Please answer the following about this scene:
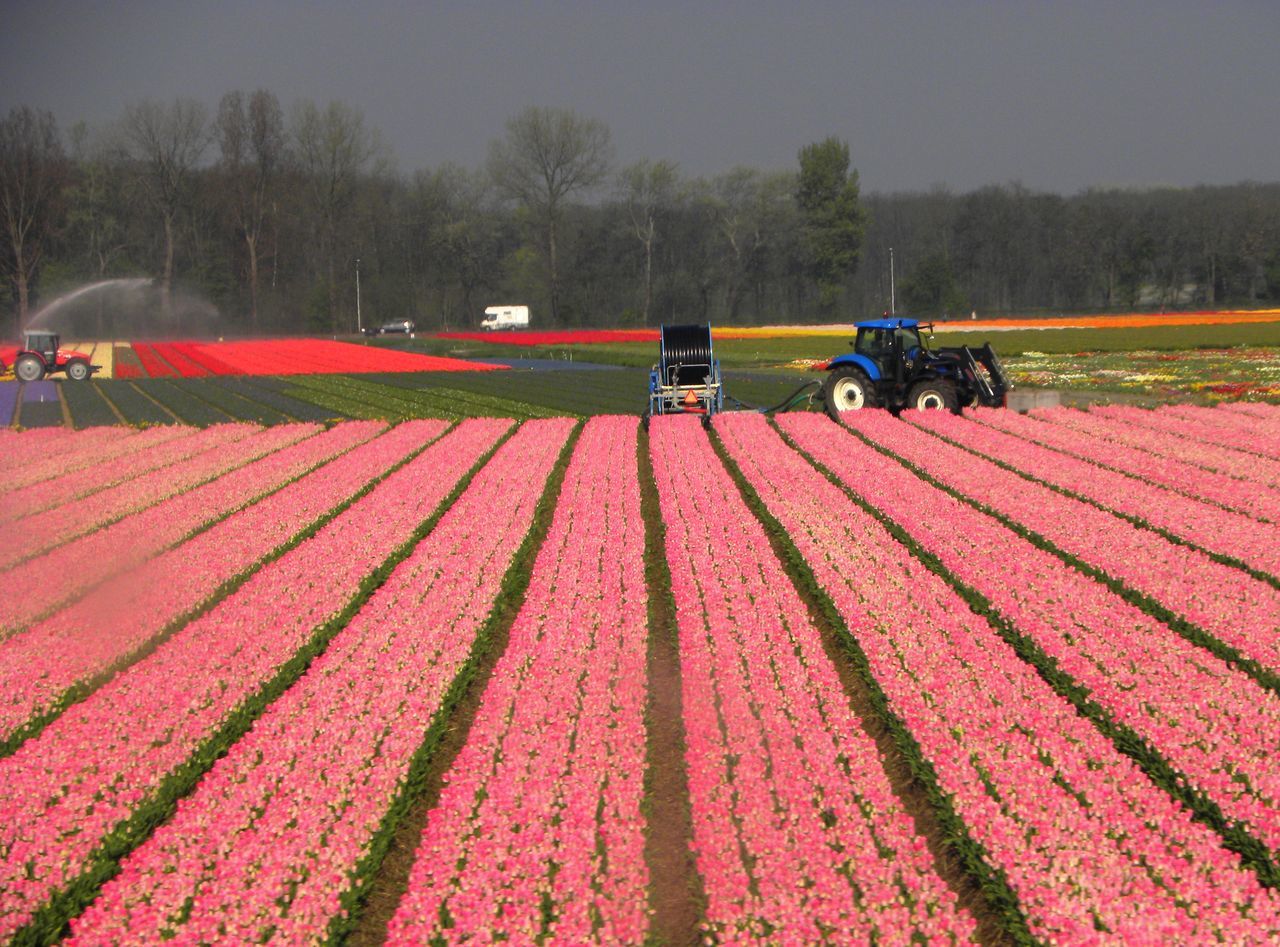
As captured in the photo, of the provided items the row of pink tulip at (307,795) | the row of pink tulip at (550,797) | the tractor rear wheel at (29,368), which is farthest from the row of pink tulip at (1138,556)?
the tractor rear wheel at (29,368)

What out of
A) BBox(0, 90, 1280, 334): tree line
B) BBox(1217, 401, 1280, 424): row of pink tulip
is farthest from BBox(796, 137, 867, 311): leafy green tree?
BBox(1217, 401, 1280, 424): row of pink tulip

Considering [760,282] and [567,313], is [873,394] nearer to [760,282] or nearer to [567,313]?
[567,313]

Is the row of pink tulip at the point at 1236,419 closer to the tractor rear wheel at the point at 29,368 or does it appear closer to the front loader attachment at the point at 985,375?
the front loader attachment at the point at 985,375

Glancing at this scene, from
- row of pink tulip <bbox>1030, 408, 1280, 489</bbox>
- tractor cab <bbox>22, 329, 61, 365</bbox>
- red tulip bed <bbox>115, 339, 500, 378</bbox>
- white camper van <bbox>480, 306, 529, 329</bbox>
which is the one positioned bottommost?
row of pink tulip <bbox>1030, 408, 1280, 489</bbox>

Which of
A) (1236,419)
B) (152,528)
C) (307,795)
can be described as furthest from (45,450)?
(1236,419)

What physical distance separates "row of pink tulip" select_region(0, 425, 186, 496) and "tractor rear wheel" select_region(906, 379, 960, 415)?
17.7 m

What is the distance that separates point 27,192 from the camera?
268 feet

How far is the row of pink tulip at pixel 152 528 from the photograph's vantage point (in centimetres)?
1398

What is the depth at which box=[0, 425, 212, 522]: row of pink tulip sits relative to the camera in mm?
20606

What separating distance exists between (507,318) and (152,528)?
98.5 meters

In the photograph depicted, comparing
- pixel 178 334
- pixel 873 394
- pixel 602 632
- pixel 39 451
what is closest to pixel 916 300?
pixel 178 334

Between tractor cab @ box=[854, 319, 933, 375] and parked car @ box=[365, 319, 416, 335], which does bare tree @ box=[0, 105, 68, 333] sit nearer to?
parked car @ box=[365, 319, 416, 335]

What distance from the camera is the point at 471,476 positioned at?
22484 mm

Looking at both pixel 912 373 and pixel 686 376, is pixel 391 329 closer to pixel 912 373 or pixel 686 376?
pixel 686 376
